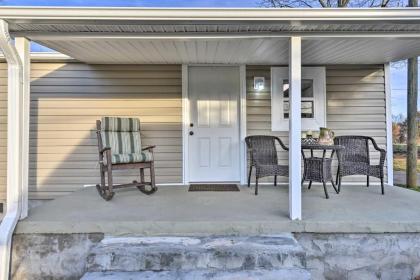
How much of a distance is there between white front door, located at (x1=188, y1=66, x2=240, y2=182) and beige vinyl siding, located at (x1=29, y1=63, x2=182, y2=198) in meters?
0.30

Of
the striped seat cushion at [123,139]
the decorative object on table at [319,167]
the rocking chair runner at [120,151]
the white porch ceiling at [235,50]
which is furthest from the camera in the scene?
the striped seat cushion at [123,139]

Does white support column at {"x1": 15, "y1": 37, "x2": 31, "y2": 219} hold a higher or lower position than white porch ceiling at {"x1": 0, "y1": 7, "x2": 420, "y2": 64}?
lower

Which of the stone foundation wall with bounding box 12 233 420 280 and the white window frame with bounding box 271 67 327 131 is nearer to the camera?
the stone foundation wall with bounding box 12 233 420 280

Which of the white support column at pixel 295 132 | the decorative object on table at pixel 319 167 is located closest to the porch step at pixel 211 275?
the white support column at pixel 295 132

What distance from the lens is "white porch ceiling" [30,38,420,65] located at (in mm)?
3436

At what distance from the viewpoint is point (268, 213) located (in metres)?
3.05

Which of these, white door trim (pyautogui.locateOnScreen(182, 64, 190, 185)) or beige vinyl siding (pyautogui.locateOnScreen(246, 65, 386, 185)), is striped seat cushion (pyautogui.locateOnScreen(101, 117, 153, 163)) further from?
beige vinyl siding (pyautogui.locateOnScreen(246, 65, 386, 185))

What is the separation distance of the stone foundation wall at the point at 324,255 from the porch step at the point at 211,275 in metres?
0.43

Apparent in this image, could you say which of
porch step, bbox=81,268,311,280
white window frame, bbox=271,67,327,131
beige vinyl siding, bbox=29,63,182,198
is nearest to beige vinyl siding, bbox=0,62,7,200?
beige vinyl siding, bbox=29,63,182,198

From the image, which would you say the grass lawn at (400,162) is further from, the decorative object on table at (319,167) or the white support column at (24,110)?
the white support column at (24,110)

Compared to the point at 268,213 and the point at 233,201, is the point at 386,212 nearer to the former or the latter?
the point at 268,213

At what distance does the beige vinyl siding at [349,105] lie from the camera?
4816 mm

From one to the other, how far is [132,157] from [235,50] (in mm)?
1795

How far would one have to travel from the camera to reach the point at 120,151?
13.7 ft
